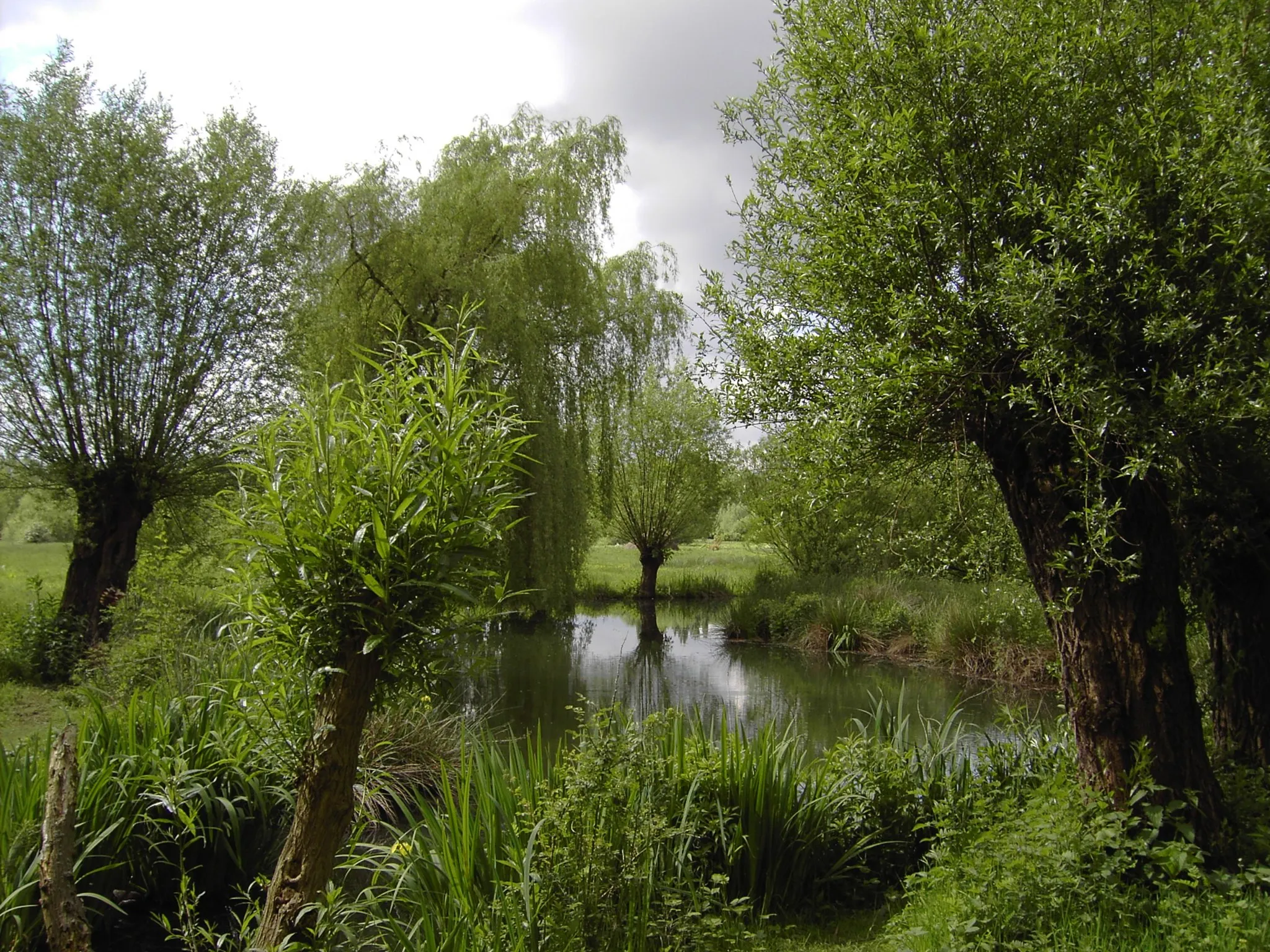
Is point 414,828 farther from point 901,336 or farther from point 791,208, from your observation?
point 791,208

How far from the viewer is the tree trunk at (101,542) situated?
1098cm

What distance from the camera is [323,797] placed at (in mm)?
2797

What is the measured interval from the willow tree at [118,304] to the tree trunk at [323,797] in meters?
9.71

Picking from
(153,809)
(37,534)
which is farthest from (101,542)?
(37,534)

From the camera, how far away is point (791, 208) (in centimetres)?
488

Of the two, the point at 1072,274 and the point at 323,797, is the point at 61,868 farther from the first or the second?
the point at 1072,274

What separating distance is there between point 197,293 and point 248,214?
1.34 meters

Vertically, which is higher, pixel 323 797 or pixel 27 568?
pixel 27 568

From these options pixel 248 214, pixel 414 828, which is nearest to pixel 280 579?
pixel 414 828

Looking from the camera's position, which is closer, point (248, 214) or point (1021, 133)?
point (1021, 133)

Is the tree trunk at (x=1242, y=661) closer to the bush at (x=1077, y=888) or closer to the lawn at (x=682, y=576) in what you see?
the bush at (x=1077, y=888)

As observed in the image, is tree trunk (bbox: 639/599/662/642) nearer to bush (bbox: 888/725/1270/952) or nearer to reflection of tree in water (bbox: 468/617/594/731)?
reflection of tree in water (bbox: 468/617/594/731)

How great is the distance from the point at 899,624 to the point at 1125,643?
12.6 meters

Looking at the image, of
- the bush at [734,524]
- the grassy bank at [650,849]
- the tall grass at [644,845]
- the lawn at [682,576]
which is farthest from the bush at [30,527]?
the tall grass at [644,845]
